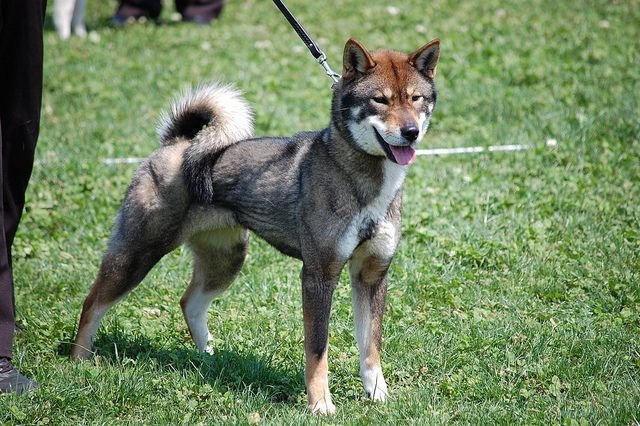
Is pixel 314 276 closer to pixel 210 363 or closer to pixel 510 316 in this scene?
pixel 210 363

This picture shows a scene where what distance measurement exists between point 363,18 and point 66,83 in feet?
13.3

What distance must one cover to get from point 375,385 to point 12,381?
1686 mm

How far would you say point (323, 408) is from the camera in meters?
3.92

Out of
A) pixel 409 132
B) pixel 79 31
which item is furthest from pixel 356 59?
pixel 79 31

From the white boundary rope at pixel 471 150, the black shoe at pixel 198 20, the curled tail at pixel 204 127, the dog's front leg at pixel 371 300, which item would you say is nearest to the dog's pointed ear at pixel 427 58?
the dog's front leg at pixel 371 300

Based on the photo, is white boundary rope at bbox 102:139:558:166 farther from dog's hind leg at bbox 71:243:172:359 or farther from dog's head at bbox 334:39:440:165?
dog's head at bbox 334:39:440:165

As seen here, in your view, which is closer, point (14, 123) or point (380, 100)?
point (380, 100)

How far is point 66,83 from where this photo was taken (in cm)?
961

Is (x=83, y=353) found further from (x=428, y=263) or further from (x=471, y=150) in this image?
(x=471, y=150)

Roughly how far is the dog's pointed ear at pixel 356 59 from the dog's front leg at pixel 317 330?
37.3 inches

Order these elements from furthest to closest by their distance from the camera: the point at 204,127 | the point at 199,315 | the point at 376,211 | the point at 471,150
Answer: the point at 471,150, the point at 199,315, the point at 204,127, the point at 376,211

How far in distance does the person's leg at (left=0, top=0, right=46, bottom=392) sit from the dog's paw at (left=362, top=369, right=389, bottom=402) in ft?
5.14

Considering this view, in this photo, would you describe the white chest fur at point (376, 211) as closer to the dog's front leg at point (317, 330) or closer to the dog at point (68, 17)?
the dog's front leg at point (317, 330)

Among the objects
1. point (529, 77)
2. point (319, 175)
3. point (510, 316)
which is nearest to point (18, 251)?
point (319, 175)
